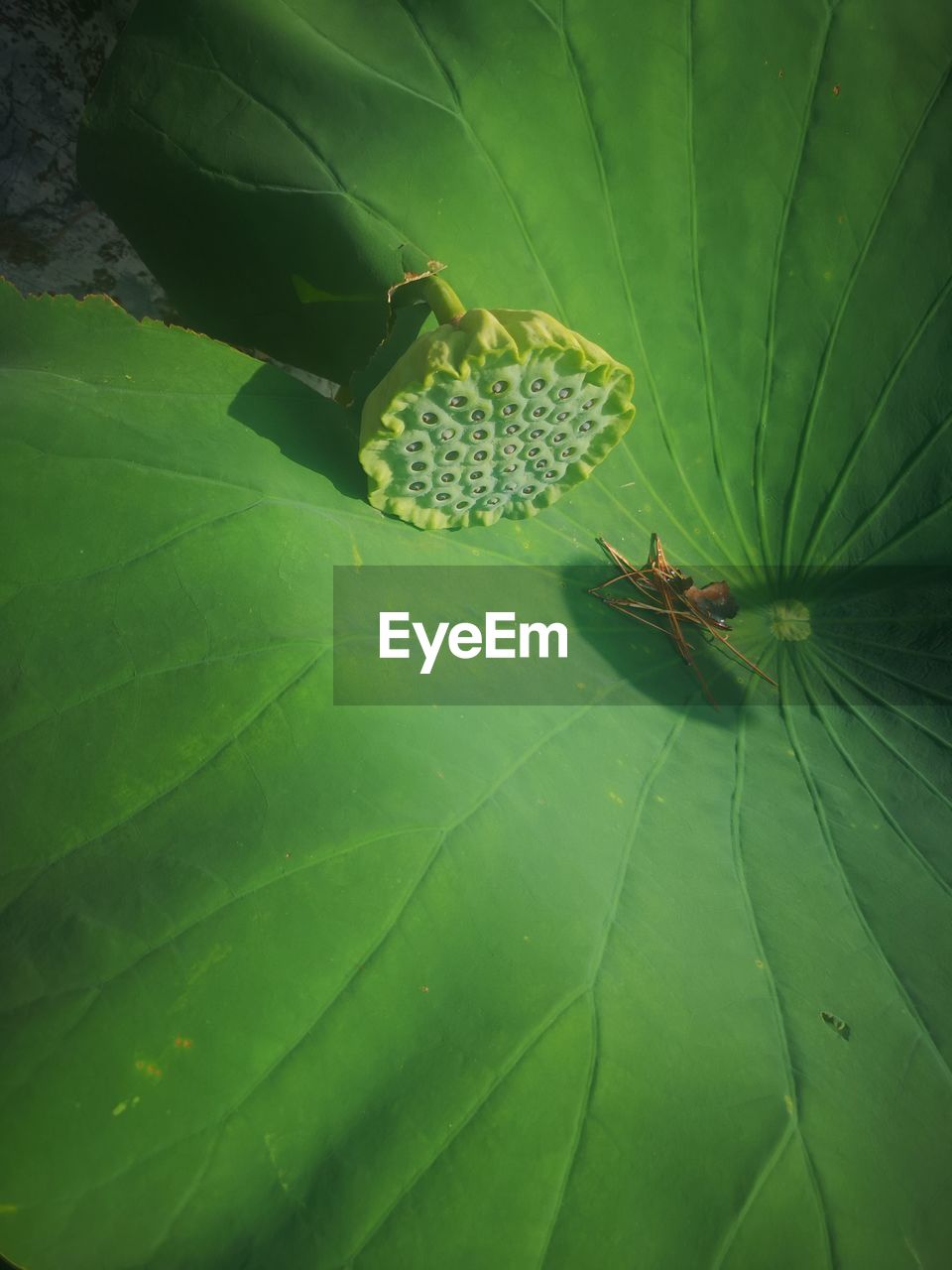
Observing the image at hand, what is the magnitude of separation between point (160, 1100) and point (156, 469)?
550 mm

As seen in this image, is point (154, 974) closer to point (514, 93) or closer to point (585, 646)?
point (585, 646)

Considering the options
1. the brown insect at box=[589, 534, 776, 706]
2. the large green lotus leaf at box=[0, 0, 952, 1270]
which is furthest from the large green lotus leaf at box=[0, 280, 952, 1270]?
the brown insect at box=[589, 534, 776, 706]

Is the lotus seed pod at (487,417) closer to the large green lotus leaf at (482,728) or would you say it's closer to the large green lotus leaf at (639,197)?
the large green lotus leaf at (482,728)

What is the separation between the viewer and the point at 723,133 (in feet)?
3.70

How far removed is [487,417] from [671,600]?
358 mm

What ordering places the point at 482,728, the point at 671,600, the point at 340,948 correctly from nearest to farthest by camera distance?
1. the point at 340,948
2. the point at 482,728
3. the point at 671,600

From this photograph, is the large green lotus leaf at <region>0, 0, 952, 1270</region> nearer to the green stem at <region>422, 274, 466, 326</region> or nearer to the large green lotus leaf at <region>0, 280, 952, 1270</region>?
the large green lotus leaf at <region>0, 280, 952, 1270</region>

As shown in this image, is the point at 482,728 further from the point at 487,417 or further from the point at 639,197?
the point at 639,197

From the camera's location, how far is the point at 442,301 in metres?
0.97

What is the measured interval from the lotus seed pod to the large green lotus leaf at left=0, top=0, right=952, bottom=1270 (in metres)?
0.05

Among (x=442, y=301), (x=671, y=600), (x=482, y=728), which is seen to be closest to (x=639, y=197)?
(x=442, y=301)

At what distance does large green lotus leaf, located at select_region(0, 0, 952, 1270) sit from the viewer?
28.5 inches

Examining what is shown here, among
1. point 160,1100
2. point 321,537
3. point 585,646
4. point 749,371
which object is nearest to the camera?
point 160,1100

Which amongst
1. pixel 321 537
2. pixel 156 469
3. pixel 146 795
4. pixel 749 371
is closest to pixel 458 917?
pixel 146 795
